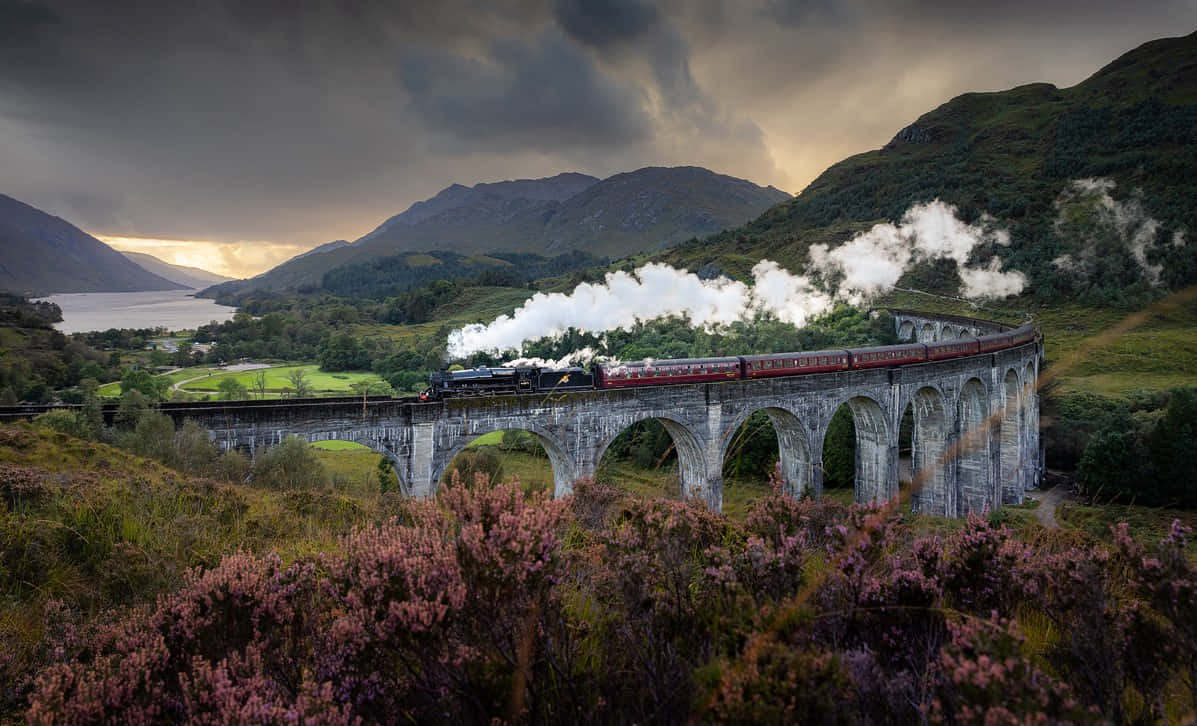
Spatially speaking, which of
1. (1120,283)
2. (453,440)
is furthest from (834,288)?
(453,440)

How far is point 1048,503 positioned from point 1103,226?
72559mm

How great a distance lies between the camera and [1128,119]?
111938mm

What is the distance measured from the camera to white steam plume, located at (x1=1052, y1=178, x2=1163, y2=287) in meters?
74.2

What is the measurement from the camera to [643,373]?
21484 mm

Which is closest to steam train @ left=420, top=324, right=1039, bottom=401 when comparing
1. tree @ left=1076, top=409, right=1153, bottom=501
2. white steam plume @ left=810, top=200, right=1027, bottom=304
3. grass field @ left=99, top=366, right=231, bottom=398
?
tree @ left=1076, top=409, right=1153, bottom=501

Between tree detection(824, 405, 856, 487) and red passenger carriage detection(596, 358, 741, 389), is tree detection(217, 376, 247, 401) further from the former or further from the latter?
tree detection(824, 405, 856, 487)

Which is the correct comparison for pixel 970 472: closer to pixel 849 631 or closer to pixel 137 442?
pixel 849 631

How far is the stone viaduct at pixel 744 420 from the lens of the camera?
18.3 meters

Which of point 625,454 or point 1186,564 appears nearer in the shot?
point 1186,564

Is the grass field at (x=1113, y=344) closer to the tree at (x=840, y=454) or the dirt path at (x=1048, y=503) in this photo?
the dirt path at (x=1048, y=503)

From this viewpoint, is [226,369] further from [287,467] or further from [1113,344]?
[1113,344]

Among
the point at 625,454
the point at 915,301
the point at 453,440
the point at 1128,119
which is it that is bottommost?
the point at 625,454

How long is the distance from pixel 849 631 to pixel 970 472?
34.8 meters

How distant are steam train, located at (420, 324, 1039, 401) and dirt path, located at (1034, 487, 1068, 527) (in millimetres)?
13059
